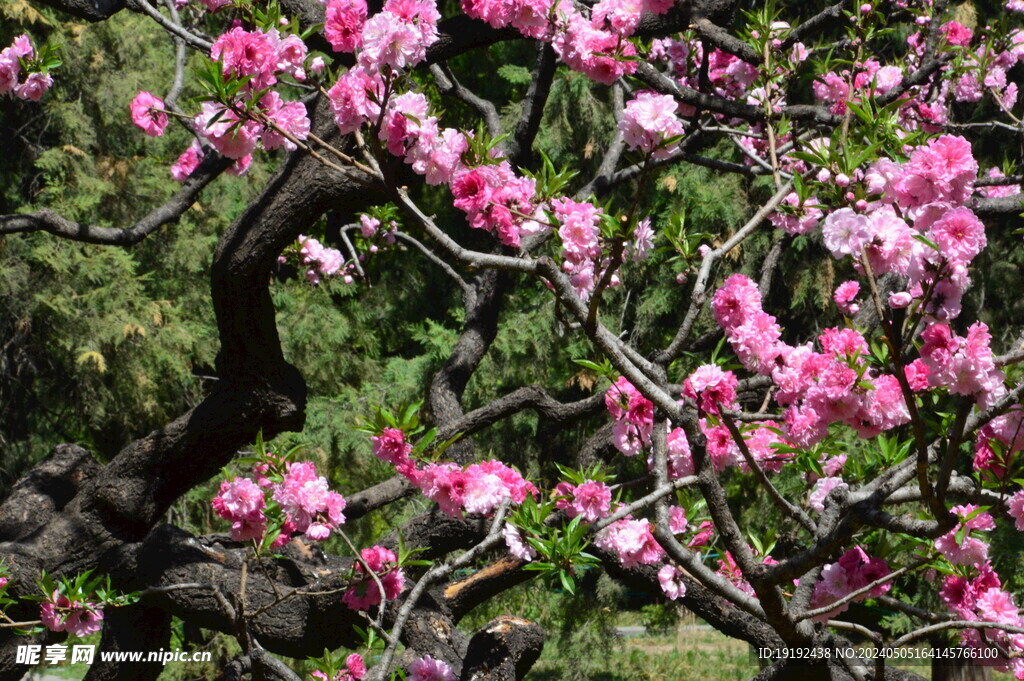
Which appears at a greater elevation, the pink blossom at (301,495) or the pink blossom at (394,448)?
the pink blossom at (394,448)

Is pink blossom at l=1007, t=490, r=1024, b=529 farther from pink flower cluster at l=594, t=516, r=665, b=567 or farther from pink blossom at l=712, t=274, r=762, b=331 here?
pink flower cluster at l=594, t=516, r=665, b=567

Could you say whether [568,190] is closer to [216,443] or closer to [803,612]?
[216,443]

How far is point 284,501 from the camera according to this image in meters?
2.71

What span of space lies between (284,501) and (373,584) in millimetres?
505

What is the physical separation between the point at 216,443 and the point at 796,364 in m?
2.32

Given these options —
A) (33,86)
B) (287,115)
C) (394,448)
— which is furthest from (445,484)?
(33,86)

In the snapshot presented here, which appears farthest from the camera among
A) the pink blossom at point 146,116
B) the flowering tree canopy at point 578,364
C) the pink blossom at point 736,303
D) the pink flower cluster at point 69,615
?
the pink blossom at point 146,116

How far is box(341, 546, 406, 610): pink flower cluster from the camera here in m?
2.93

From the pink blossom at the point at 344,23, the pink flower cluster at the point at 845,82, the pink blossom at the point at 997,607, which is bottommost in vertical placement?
the pink blossom at the point at 997,607

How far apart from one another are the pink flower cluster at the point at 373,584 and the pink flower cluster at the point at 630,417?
881 millimetres

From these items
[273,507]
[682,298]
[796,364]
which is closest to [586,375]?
[682,298]

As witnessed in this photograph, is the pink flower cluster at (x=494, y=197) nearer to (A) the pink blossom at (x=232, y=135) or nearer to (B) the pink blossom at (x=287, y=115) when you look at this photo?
(B) the pink blossom at (x=287, y=115)

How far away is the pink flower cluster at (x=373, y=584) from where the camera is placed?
2932mm

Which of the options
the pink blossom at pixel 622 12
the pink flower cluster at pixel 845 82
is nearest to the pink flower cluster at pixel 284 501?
the pink blossom at pixel 622 12
